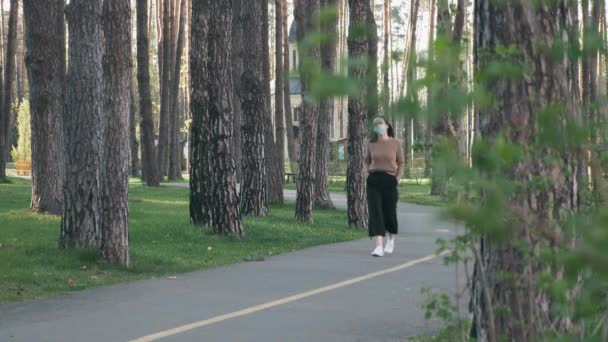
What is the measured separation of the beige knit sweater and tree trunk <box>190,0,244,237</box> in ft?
10.3

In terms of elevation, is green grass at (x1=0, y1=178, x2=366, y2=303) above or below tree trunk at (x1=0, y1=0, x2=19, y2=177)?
below

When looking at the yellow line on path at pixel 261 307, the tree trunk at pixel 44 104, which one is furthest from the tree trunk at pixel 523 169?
the tree trunk at pixel 44 104

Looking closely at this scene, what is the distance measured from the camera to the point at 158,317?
987 centimetres

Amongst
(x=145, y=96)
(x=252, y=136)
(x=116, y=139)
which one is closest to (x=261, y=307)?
(x=116, y=139)

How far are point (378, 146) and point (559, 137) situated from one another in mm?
13476

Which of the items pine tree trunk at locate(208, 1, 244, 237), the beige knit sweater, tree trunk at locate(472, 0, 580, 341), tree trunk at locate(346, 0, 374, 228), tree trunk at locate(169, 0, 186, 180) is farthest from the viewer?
tree trunk at locate(169, 0, 186, 180)

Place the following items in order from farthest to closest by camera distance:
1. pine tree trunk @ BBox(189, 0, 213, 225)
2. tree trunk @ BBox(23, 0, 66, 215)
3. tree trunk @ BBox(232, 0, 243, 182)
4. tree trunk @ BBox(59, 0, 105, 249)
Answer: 1. tree trunk @ BBox(232, 0, 243, 182)
2. tree trunk @ BBox(23, 0, 66, 215)
3. pine tree trunk @ BBox(189, 0, 213, 225)
4. tree trunk @ BBox(59, 0, 105, 249)

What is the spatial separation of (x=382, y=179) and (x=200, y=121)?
379 centimetres

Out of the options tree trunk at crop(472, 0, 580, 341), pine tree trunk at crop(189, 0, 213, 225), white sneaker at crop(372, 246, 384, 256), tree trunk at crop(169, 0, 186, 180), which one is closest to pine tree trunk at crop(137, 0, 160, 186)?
tree trunk at crop(169, 0, 186, 180)

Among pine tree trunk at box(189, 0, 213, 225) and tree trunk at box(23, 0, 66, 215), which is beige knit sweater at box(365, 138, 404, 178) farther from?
tree trunk at box(23, 0, 66, 215)

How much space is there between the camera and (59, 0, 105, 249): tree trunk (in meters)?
14.8

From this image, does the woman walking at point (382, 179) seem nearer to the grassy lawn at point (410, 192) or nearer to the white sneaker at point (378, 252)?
the white sneaker at point (378, 252)

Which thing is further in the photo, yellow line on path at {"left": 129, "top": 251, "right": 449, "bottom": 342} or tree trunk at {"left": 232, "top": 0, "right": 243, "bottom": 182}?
tree trunk at {"left": 232, "top": 0, "right": 243, "bottom": 182}

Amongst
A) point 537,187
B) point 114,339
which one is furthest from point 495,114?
point 114,339
